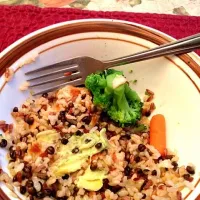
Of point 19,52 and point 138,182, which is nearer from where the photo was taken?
point 138,182

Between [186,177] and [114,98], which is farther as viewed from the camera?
[114,98]

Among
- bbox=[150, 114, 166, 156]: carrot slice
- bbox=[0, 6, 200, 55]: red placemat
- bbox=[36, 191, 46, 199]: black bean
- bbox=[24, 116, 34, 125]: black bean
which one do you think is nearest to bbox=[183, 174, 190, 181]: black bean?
bbox=[150, 114, 166, 156]: carrot slice

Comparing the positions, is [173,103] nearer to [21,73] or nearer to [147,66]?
[147,66]

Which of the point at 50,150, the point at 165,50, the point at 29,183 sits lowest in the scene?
the point at 29,183

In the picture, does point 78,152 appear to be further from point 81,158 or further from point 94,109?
point 94,109

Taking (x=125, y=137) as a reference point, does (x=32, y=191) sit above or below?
below

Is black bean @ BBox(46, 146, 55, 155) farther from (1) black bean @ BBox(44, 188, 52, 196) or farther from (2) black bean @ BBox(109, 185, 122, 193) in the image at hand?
(2) black bean @ BBox(109, 185, 122, 193)

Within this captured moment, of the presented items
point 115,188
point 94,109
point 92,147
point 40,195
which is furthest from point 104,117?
point 40,195

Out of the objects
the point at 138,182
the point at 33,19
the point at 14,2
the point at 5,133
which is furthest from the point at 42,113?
the point at 14,2
